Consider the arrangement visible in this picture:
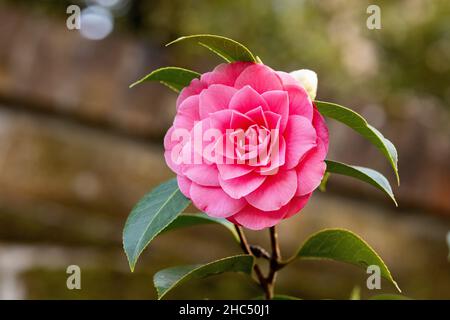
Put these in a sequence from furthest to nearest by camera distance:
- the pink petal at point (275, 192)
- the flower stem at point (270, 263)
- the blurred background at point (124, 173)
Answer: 1. the blurred background at point (124, 173)
2. the flower stem at point (270, 263)
3. the pink petal at point (275, 192)

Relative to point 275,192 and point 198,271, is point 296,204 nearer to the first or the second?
point 275,192

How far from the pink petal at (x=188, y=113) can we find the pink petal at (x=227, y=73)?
0.08 feet

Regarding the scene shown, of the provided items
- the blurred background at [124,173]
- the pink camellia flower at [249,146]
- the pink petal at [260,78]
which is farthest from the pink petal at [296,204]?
the blurred background at [124,173]

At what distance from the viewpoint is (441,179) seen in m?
2.10

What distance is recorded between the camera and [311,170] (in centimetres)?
56

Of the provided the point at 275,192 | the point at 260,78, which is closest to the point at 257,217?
the point at 275,192

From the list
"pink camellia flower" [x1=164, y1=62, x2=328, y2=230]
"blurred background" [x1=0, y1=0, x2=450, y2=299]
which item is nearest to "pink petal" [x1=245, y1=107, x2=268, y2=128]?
"pink camellia flower" [x1=164, y1=62, x2=328, y2=230]

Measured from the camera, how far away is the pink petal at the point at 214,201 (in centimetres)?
56

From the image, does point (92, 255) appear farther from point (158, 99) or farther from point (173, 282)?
point (173, 282)

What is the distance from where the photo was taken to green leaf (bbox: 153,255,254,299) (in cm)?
62

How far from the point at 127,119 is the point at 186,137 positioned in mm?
1453

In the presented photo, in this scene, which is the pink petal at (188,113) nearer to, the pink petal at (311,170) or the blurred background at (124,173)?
the pink petal at (311,170)

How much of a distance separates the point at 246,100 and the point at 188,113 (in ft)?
0.19

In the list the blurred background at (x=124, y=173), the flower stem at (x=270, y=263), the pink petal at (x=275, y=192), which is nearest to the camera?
the pink petal at (x=275, y=192)
